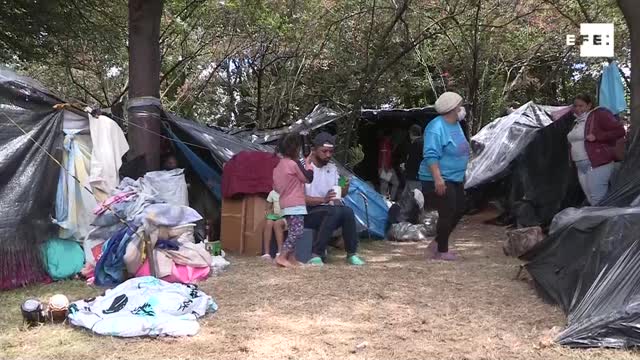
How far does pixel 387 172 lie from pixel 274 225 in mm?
4820

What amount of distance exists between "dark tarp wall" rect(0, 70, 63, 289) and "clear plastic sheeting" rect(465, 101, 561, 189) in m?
5.35

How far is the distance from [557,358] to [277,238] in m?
3.13

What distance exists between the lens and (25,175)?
4887mm

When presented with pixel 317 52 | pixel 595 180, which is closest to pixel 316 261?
pixel 595 180

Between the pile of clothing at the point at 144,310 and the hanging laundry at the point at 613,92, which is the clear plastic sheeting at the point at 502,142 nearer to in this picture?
the hanging laundry at the point at 613,92

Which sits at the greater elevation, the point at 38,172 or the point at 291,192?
the point at 38,172

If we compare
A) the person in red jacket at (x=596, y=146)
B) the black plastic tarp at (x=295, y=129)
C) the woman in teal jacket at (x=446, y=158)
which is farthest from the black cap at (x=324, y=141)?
the person in red jacket at (x=596, y=146)

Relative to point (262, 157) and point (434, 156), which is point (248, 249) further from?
point (434, 156)

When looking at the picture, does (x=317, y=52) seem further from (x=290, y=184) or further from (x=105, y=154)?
(x=105, y=154)

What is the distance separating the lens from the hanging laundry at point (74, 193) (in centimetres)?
502

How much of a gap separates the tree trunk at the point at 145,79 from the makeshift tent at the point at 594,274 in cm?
358

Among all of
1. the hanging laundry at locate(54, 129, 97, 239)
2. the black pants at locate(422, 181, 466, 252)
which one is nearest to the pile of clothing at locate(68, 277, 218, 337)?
the hanging laundry at locate(54, 129, 97, 239)

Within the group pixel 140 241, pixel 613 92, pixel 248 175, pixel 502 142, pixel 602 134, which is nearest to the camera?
pixel 140 241

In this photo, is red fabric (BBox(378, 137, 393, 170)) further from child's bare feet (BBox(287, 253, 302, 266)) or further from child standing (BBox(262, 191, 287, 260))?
child's bare feet (BBox(287, 253, 302, 266))
